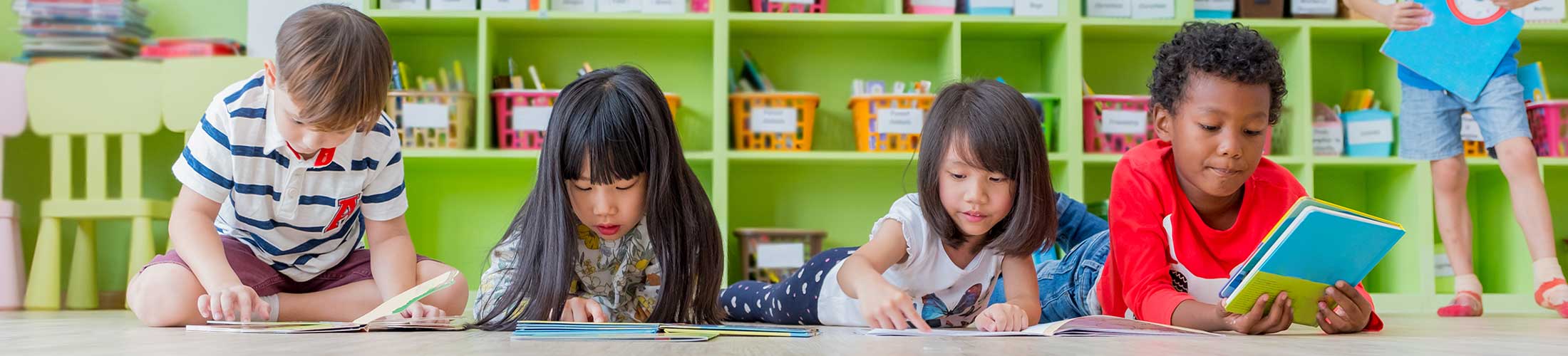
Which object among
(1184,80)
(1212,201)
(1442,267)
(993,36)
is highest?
(993,36)

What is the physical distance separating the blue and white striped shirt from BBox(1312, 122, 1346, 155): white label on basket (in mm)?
1981

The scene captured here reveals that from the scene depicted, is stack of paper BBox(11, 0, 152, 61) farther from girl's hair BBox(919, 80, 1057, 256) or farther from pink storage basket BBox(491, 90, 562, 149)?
girl's hair BBox(919, 80, 1057, 256)

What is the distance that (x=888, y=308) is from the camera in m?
1.06

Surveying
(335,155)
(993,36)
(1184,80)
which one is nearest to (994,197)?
(1184,80)

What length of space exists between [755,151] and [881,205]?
0.45m

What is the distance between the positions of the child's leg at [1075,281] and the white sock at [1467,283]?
2.30 feet

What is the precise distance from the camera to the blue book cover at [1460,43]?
6.21ft

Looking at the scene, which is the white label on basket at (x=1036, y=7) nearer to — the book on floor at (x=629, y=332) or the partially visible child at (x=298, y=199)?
the partially visible child at (x=298, y=199)

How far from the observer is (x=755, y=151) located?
7.89ft

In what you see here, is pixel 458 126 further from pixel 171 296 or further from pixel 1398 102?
pixel 1398 102

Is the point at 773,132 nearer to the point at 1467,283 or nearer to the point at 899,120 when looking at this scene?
the point at 899,120

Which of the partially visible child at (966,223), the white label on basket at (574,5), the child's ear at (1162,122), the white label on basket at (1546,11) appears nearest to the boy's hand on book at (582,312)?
the partially visible child at (966,223)

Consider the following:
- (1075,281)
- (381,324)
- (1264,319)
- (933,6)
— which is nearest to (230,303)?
(381,324)

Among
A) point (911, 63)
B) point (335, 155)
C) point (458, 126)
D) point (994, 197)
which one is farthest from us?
point (911, 63)
